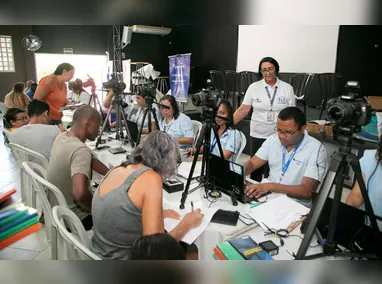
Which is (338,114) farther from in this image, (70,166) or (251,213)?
(70,166)

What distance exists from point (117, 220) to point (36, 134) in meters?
1.49

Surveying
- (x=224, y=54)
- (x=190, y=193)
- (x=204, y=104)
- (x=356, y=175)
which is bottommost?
(x=190, y=193)

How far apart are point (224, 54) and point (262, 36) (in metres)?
2.06

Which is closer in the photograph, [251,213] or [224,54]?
[251,213]

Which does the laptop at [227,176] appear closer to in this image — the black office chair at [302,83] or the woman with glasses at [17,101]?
the woman with glasses at [17,101]

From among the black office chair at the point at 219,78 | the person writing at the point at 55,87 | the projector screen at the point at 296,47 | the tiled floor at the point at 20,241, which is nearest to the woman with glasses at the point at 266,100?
the tiled floor at the point at 20,241

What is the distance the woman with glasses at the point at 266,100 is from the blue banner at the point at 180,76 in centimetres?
298

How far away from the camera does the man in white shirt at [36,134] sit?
222cm

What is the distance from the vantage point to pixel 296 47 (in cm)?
490

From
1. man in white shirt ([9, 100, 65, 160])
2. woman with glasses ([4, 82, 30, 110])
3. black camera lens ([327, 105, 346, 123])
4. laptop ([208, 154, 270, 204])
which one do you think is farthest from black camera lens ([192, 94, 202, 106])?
woman with glasses ([4, 82, 30, 110])

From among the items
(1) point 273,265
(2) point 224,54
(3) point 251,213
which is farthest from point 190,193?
(2) point 224,54

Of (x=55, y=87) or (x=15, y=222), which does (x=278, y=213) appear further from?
(x=55, y=87)
